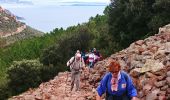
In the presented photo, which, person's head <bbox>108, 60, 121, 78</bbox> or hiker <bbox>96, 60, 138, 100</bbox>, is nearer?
person's head <bbox>108, 60, 121, 78</bbox>

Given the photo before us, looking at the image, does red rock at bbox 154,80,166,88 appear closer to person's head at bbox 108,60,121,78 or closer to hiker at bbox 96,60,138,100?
hiker at bbox 96,60,138,100

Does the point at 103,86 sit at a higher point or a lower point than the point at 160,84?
higher

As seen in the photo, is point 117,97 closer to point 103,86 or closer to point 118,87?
point 118,87

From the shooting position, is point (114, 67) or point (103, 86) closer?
point (114, 67)

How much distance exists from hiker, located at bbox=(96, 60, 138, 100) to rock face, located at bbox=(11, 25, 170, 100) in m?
6.06

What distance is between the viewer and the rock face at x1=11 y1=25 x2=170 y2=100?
58.6 ft

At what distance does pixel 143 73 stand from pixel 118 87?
9.77 m

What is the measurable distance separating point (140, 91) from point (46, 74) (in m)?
32.8

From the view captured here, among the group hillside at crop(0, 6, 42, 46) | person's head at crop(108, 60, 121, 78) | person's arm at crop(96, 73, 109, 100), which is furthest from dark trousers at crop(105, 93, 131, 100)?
hillside at crop(0, 6, 42, 46)

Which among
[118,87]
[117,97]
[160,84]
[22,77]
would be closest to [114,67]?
[118,87]

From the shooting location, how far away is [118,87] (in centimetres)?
1053

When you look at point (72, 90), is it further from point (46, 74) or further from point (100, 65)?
point (46, 74)

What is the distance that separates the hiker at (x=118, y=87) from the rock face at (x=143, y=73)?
238 inches

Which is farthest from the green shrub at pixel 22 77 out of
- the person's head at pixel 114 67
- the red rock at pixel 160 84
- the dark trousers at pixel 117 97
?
the person's head at pixel 114 67
